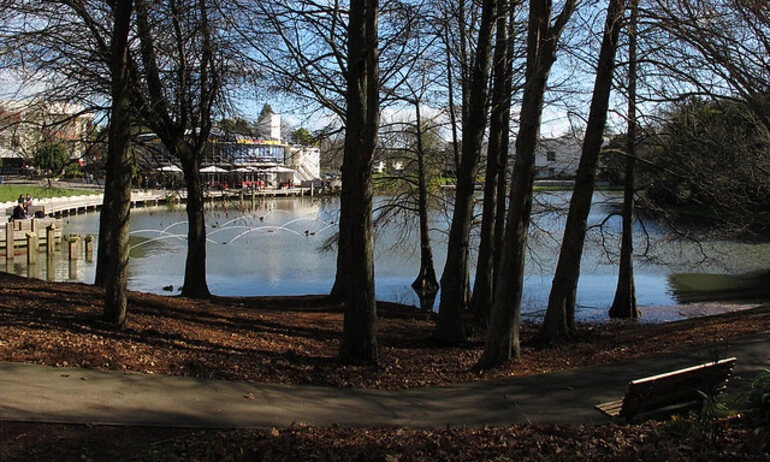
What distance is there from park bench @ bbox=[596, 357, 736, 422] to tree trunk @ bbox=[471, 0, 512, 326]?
7465 mm

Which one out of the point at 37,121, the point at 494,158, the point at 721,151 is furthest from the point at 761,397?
the point at 37,121

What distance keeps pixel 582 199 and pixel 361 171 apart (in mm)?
4677

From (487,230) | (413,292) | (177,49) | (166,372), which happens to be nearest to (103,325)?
(166,372)

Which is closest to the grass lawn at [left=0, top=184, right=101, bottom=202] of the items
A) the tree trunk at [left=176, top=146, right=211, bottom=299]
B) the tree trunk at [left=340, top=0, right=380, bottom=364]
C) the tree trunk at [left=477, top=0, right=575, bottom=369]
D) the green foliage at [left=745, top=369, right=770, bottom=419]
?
the tree trunk at [left=176, top=146, right=211, bottom=299]

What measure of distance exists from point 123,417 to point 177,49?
8371 millimetres

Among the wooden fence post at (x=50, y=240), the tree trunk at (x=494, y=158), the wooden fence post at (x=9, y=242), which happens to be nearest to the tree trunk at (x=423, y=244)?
the tree trunk at (x=494, y=158)

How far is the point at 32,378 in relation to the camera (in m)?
6.49

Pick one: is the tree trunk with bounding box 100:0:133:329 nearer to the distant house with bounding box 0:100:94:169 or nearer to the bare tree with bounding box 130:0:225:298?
the bare tree with bounding box 130:0:225:298

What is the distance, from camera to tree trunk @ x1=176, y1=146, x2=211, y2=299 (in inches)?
577

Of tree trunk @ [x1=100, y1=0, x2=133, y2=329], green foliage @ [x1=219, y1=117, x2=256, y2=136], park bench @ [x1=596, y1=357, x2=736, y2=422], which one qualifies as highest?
green foliage @ [x1=219, y1=117, x2=256, y2=136]

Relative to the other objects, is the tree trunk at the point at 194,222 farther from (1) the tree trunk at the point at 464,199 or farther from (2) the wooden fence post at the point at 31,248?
(2) the wooden fence post at the point at 31,248

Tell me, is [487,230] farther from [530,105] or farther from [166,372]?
[166,372]

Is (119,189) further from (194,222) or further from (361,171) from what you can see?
(194,222)

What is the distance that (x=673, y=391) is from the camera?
548cm
